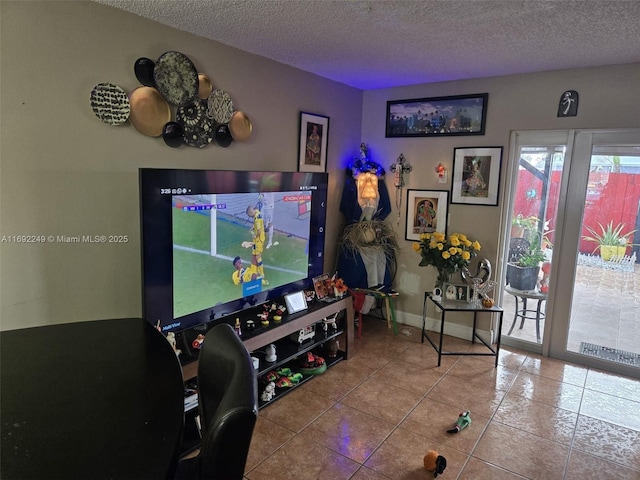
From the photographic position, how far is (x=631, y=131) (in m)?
3.11

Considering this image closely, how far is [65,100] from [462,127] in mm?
3077

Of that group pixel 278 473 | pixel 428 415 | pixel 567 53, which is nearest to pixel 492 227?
pixel 567 53

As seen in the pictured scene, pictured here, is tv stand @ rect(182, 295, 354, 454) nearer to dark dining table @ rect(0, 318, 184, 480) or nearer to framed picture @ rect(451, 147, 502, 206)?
dark dining table @ rect(0, 318, 184, 480)

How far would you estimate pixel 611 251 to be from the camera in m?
3.34

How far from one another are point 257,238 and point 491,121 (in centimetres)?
232

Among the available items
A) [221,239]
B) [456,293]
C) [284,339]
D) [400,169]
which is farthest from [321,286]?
[400,169]

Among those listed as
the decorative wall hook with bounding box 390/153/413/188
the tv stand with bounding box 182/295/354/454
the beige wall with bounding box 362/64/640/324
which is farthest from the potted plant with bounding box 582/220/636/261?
the tv stand with bounding box 182/295/354/454

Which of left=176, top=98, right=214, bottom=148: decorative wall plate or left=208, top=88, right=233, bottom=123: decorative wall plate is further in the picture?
left=208, top=88, right=233, bottom=123: decorative wall plate

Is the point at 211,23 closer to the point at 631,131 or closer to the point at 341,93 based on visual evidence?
the point at 341,93

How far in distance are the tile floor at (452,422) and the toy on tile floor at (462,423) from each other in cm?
4

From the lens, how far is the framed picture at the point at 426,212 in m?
3.95

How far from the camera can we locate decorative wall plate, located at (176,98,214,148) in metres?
2.52

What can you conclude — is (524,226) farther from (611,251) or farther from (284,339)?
(284,339)

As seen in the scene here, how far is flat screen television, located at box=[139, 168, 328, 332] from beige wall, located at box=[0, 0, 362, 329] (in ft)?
1.03
